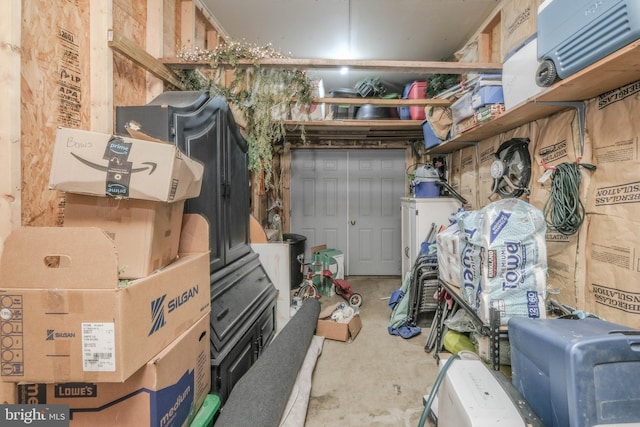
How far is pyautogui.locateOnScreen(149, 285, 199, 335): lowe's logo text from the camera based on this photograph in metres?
1.02

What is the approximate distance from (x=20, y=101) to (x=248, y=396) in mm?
1601

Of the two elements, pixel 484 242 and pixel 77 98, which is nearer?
pixel 77 98

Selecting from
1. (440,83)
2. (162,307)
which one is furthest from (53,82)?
(440,83)

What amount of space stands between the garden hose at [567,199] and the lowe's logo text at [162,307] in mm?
2070

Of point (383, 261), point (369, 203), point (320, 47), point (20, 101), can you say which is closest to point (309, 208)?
point (369, 203)

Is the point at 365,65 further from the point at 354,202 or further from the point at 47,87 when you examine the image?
the point at 354,202

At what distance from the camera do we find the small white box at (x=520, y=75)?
1.67 meters

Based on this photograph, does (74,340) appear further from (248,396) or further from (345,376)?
(345,376)

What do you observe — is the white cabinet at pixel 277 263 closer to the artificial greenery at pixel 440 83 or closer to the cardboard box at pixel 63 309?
the cardboard box at pixel 63 309

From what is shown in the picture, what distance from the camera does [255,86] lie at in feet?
7.96

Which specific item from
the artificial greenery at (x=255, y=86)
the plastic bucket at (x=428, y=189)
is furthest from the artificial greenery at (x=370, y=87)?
the plastic bucket at (x=428, y=189)

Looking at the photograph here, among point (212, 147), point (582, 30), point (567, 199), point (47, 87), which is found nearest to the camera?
point (582, 30)

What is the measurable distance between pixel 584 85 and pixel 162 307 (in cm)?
214

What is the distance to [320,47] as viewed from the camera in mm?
3270
